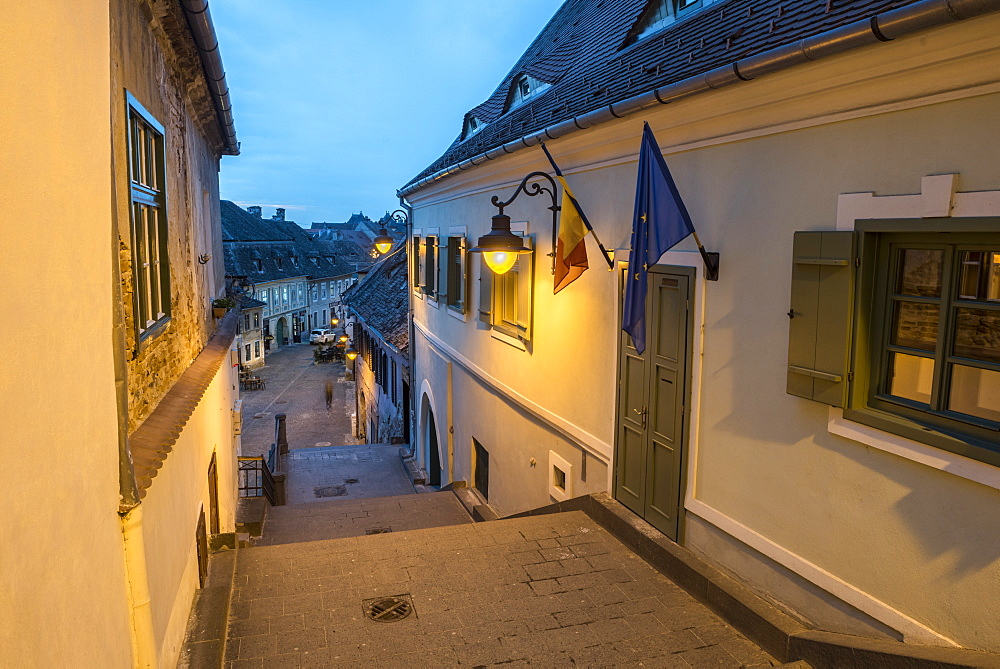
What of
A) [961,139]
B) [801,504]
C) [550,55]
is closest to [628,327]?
[801,504]

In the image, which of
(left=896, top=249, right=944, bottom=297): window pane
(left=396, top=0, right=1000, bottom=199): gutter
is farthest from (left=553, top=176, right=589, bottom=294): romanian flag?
(left=896, top=249, right=944, bottom=297): window pane

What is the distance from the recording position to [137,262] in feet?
14.8

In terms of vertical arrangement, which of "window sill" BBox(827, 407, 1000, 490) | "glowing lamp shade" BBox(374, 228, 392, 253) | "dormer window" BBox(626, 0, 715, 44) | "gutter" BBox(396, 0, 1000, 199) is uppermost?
"dormer window" BBox(626, 0, 715, 44)

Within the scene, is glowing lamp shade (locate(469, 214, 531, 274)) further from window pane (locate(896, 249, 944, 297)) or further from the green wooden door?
window pane (locate(896, 249, 944, 297))

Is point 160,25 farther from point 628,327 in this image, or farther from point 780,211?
point 780,211

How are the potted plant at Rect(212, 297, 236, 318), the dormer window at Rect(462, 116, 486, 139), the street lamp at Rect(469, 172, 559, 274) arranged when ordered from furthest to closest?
the dormer window at Rect(462, 116, 486, 139) < the potted plant at Rect(212, 297, 236, 318) < the street lamp at Rect(469, 172, 559, 274)

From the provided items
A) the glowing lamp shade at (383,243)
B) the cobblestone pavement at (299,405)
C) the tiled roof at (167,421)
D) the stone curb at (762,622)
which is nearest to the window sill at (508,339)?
the stone curb at (762,622)

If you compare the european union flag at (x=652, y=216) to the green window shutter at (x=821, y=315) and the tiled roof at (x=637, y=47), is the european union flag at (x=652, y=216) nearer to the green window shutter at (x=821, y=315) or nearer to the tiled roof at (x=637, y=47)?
the tiled roof at (x=637, y=47)

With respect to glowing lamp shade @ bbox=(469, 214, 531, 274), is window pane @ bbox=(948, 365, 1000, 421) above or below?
below

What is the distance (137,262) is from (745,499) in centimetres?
421

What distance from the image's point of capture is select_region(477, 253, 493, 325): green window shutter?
400 inches

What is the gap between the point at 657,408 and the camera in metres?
6.07

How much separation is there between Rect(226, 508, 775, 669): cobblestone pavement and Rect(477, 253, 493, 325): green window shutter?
4052 millimetres

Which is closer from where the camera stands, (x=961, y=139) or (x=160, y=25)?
(x=961, y=139)
